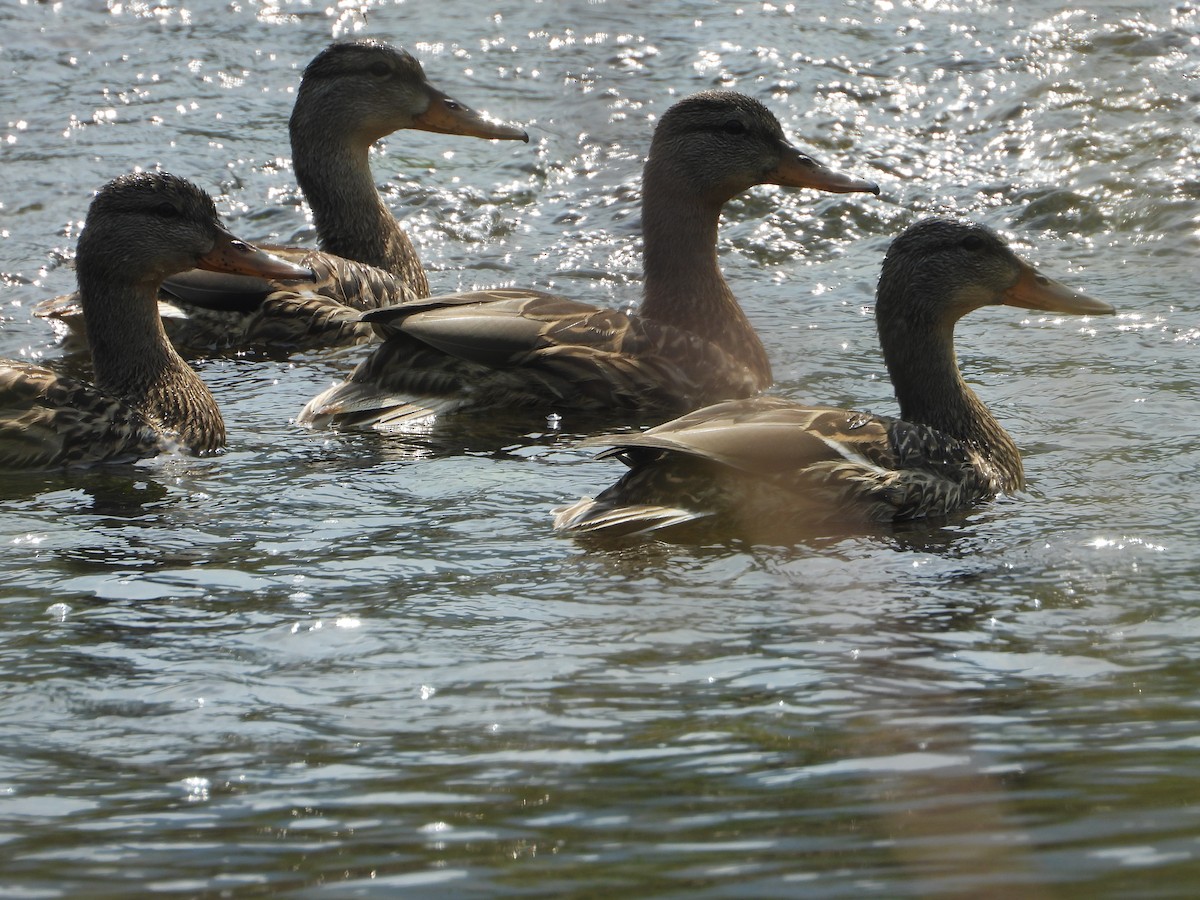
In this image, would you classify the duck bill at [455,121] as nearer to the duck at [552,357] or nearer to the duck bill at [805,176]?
the duck bill at [805,176]

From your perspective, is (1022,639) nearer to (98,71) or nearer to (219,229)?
(219,229)

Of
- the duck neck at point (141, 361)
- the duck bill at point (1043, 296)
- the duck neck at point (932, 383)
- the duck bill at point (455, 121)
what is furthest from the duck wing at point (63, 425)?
the duck bill at point (455, 121)

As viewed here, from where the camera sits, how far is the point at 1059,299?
25.2 feet

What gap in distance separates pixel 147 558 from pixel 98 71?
8.91m

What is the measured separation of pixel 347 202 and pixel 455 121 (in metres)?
0.94

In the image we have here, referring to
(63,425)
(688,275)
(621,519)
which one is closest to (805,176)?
(688,275)

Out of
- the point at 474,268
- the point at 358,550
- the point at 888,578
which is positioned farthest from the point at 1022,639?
the point at 474,268

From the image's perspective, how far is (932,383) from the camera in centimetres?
734

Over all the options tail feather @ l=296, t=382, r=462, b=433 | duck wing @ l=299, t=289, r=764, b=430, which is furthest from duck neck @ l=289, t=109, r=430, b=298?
tail feather @ l=296, t=382, r=462, b=433

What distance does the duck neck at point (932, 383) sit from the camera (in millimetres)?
7246

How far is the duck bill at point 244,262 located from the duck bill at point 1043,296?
312 centimetres

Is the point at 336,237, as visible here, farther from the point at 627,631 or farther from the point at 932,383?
the point at 627,631

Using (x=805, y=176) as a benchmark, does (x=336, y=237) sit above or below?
below

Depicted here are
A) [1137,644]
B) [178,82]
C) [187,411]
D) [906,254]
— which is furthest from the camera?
[178,82]
